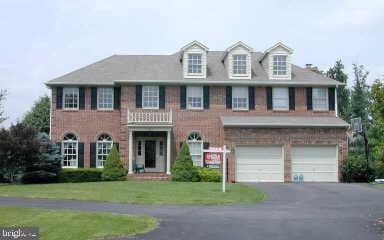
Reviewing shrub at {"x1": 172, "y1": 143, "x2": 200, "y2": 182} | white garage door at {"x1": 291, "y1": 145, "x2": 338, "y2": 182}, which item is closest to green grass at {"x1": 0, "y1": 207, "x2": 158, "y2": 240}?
shrub at {"x1": 172, "y1": 143, "x2": 200, "y2": 182}

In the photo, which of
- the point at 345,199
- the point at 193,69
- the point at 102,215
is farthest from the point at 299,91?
the point at 102,215

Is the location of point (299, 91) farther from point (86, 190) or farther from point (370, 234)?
Answer: point (370, 234)

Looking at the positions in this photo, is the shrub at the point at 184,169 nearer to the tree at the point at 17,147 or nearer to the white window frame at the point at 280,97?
the white window frame at the point at 280,97

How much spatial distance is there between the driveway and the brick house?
904 cm

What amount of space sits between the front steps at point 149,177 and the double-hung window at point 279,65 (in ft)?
31.1

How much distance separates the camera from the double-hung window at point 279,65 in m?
34.7

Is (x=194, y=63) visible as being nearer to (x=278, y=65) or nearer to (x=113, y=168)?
(x=278, y=65)

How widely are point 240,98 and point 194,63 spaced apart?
3.57 metres

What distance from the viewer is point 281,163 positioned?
3234cm

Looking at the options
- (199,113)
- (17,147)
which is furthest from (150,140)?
(17,147)

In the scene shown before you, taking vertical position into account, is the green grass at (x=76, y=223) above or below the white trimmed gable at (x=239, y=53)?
below

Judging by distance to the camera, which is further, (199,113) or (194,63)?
(194,63)

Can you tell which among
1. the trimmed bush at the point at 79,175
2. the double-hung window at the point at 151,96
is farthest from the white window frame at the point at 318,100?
the trimmed bush at the point at 79,175

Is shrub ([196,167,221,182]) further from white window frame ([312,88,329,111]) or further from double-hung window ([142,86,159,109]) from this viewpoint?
white window frame ([312,88,329,111])
